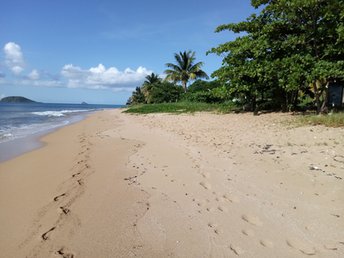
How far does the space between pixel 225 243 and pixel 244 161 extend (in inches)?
A: 124

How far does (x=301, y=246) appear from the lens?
2.92 meters

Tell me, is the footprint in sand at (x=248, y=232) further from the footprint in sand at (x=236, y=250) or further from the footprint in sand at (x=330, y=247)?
the footprint in sand at (x=330, y=247)

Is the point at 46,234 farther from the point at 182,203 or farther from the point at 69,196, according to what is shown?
the point at 182,203

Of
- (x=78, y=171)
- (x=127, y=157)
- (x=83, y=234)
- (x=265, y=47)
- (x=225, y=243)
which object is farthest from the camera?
(x=265, y=47)

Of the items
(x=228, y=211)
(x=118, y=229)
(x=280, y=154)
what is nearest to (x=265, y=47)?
(x=280, y=154)

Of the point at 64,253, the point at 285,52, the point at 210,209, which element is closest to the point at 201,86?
the point at 285,52

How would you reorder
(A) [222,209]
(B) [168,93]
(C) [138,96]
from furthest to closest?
(C) [138,96] < (B) [168,93] < (A) [222,209]

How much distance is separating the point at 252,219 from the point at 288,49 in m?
11.5

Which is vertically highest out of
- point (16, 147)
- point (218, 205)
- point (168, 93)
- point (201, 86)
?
point (201, 86)

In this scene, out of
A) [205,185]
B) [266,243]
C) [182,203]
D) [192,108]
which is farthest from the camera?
[192,108]

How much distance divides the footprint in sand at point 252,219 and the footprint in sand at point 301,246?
421mm

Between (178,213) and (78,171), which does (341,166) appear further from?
(78,171)

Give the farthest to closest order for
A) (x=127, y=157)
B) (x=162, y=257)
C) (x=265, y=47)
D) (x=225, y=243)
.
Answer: (x=265, y=47)
(x=127, y=157)
(x=225, y=243)
(x=162, y=257)

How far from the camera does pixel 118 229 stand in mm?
3299
